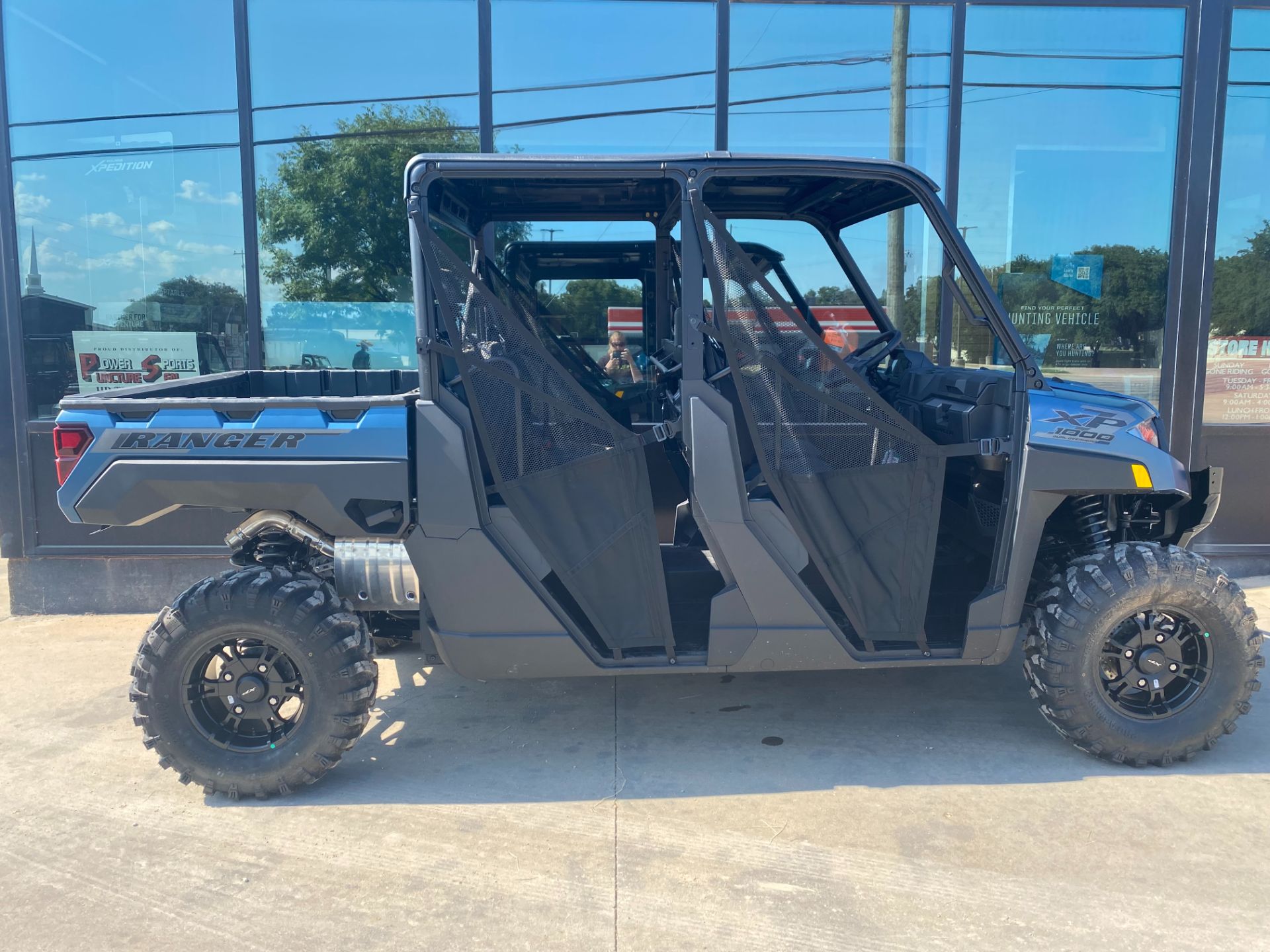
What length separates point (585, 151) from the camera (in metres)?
6.70

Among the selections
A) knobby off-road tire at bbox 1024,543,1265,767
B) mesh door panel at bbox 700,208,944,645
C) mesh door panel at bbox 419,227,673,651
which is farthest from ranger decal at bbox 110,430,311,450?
knobby off-road tire at bbox 1024,543,1265,767

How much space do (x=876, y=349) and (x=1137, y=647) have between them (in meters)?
1.70

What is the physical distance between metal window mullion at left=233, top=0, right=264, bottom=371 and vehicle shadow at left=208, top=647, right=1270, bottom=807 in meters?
2.89

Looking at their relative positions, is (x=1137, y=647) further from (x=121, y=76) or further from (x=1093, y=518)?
(x=121, y=76)

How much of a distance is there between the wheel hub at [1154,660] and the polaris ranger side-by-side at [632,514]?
1 centimetres

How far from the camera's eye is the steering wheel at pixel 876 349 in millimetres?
4035

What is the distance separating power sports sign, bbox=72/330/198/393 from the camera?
19.8 feet

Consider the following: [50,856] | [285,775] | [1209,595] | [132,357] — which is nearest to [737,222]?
[1209,595]

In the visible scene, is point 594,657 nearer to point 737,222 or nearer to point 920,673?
point 920,673

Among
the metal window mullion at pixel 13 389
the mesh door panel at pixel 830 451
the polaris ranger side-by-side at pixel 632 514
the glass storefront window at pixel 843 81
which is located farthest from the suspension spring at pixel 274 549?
the glass storefront window at pixel 843 81

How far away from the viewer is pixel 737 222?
4508 mm

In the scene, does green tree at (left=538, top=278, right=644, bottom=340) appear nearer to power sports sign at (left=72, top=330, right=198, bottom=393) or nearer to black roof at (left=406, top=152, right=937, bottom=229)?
black roof at (left=406, top=152, right=937, bottom=229)

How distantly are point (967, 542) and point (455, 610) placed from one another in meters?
2.37

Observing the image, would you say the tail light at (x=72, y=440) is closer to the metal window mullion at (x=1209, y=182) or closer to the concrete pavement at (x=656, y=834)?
the concrete pavement at (x=656, y=834)
